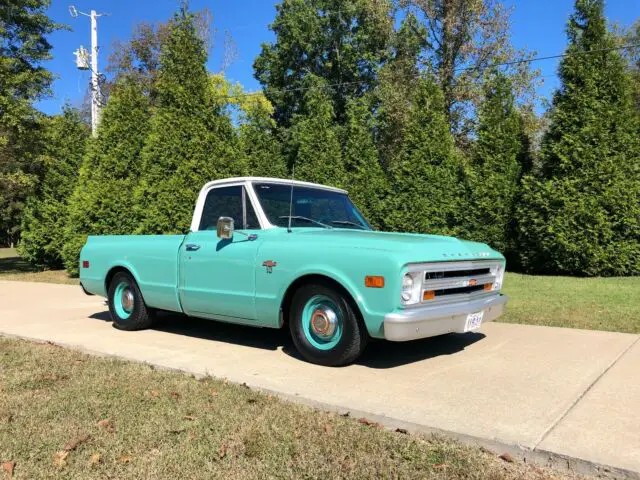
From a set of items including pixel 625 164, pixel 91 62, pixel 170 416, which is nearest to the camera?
pixel 170 416

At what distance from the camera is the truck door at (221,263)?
551 cm

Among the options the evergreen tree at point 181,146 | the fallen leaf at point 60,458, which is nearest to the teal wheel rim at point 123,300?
the fallen leaf at point 60,458

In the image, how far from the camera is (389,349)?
5.80 metres

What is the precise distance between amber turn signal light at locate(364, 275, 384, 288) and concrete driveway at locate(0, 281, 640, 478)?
0.84 m

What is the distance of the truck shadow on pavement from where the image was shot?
5418 millimetres

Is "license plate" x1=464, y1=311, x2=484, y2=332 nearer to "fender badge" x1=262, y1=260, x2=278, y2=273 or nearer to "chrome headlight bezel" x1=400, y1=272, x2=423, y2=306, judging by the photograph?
"chrome headlight bezel" x1=400, y1=272, x2=423, y2=306

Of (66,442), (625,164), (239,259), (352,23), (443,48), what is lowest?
(66,442)

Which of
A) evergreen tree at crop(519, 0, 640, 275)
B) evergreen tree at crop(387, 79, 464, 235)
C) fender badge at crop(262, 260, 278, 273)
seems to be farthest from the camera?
evergreen tree at crop(387, 79, 464, 235)

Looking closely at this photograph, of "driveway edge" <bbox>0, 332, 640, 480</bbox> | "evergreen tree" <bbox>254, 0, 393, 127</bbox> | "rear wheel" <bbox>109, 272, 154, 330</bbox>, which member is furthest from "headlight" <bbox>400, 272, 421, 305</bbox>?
"evergreen tree" <bbox>254, 0, 393, 127</bbox>

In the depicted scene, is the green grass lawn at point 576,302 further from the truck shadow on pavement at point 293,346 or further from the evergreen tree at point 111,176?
the evergreen tree at point 111,176

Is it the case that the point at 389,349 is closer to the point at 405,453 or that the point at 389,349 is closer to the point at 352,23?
the point at 405,453

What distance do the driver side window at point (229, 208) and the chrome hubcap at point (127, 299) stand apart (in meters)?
1.59

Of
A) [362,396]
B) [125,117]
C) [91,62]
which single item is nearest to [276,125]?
[91,62]

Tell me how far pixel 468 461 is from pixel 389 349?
2.78 metres
